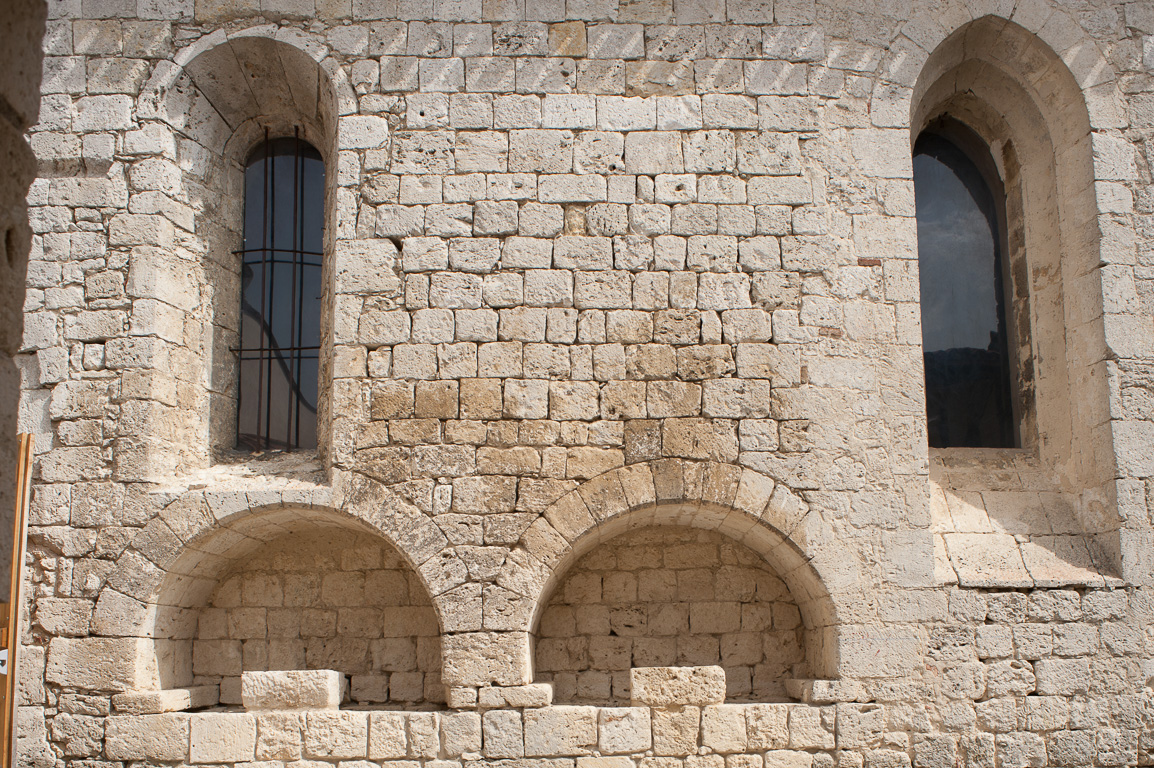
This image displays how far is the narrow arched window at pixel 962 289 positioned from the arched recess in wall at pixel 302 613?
155 inches

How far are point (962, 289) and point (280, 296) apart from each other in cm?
503

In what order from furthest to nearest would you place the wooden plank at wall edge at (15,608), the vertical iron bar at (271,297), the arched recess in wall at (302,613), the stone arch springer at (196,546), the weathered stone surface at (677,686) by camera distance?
the vertical iron bar at (271,297) < the arched recess in wall at (302,613) < the stone arch springer at (196,546) < the weathered stone surface at (677,686) < the wooden plank at wall edge at (15,608)

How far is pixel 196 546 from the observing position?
5766 millimetres

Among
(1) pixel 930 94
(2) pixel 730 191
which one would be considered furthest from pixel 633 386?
(1) pixel 930 94

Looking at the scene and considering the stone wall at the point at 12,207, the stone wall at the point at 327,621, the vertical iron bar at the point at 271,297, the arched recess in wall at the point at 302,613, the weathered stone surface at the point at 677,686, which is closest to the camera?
the stone wall at the point at 12,207

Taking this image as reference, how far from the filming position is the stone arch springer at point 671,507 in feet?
18.3

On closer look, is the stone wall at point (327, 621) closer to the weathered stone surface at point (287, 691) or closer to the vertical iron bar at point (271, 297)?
the weathered stone surface at point (287, 691)

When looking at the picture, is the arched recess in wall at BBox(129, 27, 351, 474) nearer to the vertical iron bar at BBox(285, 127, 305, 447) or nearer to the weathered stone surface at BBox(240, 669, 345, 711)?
the vertical iron bar at BBox(285, 127, 305, 447)

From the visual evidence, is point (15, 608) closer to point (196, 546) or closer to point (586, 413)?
point (196, 546)

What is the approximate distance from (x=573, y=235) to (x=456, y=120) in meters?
1.09

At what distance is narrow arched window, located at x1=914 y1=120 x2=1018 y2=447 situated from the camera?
6777 mm

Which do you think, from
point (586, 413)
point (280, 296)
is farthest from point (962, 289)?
point (280, 296)

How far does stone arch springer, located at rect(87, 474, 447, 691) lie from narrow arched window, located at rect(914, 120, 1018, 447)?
371 cm

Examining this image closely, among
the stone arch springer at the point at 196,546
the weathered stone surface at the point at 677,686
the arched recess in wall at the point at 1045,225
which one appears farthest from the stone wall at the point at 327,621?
the arched recess in wall at the point at 1045,225
